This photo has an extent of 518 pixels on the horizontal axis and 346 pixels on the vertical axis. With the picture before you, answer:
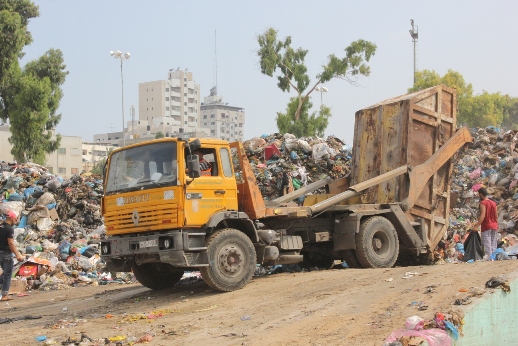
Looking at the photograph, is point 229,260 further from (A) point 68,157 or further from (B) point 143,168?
(A) point 68,157

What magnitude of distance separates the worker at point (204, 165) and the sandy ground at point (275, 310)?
161 cm

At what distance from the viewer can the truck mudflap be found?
8.35 meters

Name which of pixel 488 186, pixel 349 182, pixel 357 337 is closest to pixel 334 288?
pixel 357 337

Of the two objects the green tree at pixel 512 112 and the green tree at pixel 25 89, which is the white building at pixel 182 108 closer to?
the green tree at pixel 512 112

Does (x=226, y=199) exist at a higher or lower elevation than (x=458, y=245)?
higher

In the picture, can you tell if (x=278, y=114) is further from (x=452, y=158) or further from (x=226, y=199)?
(x=226, y=199)

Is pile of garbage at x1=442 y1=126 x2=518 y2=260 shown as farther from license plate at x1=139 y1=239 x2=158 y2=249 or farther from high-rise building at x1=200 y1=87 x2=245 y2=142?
high-rise building at x1=200 y1=87 x2=245 y2=142

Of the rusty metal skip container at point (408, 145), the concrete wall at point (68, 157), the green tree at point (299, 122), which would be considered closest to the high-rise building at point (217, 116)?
the concrete wall at point (68, 157)

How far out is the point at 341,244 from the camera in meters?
10.5

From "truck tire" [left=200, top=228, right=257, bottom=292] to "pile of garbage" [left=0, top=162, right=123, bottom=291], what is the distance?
4600 mm

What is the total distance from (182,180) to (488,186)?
33.3ft

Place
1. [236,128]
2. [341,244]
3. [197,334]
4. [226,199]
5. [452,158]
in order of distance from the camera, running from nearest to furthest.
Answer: [197,334]
[226,199]
[341,244]
[452,158]
[236,128]

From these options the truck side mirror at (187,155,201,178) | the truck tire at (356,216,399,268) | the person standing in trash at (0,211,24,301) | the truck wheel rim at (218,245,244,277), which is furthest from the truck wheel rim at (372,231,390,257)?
the person standing in trash at (0,211,24,301)

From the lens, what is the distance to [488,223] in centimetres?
1069
